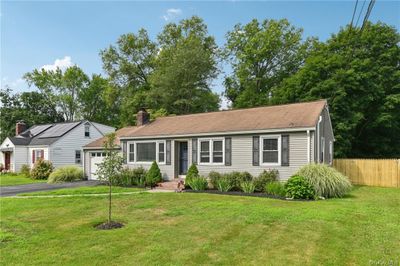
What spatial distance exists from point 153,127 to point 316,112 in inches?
422

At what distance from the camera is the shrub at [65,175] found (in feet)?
67.4

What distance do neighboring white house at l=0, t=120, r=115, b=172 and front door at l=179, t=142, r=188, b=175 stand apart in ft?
47.0

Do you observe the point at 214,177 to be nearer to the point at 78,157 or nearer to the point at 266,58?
the point at 78,157

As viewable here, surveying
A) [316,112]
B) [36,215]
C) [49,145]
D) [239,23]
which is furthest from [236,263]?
[239,23]

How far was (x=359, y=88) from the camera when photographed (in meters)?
23.4

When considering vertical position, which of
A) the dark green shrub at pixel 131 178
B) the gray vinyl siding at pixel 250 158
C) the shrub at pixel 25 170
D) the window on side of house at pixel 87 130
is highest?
the window on side of house at pixel 87 130

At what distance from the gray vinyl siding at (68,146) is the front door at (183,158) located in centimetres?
1478

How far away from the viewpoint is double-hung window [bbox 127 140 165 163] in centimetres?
1778

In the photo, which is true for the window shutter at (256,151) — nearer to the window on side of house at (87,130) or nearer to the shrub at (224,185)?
the shrub at (224,185)

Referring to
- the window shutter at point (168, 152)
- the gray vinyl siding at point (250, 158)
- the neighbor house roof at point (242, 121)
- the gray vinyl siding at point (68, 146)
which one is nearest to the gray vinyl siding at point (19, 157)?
the gray vinyl siding at point (68, 146)

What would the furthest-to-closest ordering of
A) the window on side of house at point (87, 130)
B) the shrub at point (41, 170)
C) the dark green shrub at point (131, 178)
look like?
the window on side of house at point (87, 130), the shrub at point (41, 170), the dark green shrub at point (131, 178)

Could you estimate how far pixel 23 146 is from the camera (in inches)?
1125

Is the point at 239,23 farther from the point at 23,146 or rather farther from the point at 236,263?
the point at 236,263

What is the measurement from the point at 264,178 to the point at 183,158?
19.2ft
